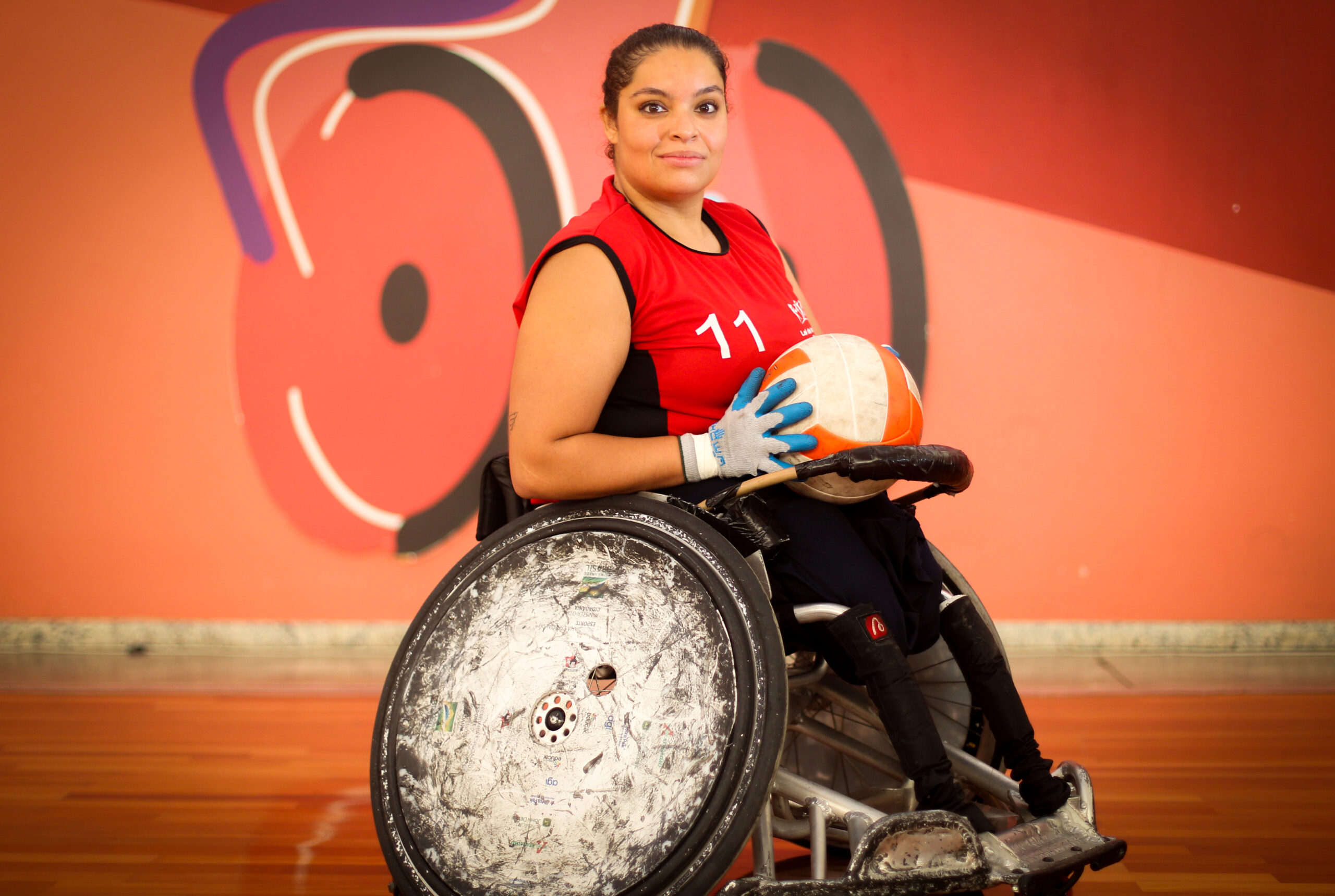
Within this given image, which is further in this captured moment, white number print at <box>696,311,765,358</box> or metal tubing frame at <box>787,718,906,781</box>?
metal tubing frame at <box>787,718,906,781</box>

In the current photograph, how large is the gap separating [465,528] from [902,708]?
241cm

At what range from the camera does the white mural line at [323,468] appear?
344cm

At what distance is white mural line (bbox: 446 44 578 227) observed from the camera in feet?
11.1

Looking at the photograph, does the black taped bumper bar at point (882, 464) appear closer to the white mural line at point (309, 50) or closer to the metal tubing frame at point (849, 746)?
the metal tubing frame at point (849, 746)

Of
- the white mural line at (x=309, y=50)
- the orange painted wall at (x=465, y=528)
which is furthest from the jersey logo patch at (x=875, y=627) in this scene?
the white mural line at (x=309, y=50)

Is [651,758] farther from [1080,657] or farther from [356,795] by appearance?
[1080,657]

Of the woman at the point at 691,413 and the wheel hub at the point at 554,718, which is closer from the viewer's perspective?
the wheel hub at the point at 554,718

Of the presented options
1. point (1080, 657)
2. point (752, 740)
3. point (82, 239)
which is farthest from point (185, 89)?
point (1080, 657)

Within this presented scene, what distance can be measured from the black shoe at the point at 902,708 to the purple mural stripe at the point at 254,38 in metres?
2.88

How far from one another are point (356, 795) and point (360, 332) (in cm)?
177

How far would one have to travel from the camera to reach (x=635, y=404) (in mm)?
1457

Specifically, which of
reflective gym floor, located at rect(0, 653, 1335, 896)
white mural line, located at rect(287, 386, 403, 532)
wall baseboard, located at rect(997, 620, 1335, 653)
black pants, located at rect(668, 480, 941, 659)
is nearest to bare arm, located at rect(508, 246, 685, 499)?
black pants, located at rect(668, 480, 941, 659)

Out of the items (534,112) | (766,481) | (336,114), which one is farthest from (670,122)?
(336,114)

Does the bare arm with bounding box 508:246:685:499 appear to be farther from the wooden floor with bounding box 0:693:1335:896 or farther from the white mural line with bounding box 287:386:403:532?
the white mural line with bounding box 287:386:403:532
